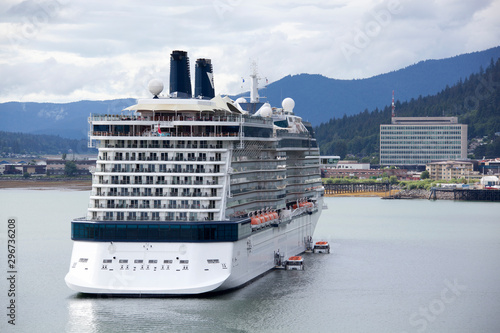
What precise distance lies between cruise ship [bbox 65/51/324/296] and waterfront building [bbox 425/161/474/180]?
118 metres

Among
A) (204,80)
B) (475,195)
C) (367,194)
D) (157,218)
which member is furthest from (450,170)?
(157,218)

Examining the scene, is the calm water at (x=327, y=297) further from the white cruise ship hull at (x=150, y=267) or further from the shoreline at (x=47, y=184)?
the shoreline at (x=47, y=184)

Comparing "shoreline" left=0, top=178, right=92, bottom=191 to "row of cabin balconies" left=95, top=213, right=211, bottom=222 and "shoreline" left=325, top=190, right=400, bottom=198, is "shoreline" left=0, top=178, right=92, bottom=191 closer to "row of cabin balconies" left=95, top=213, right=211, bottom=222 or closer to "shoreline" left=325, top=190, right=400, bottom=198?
"shoreline" left=325, top=190, right=400, bottom=198

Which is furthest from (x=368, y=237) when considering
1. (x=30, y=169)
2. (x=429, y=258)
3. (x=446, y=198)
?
(x=30, y=169)

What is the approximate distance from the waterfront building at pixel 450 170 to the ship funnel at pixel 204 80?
116m

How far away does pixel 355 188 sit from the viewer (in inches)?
6102

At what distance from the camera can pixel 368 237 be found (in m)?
67.4

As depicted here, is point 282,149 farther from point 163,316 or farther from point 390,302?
point 163,316

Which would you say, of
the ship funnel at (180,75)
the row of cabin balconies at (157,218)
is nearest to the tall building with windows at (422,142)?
the ship funnel at (180,75)

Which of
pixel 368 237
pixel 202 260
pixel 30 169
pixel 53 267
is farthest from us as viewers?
pixel 30 169

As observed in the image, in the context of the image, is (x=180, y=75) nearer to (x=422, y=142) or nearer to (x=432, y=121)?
(x=422, y=142)

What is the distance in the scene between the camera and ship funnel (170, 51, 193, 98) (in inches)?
1766

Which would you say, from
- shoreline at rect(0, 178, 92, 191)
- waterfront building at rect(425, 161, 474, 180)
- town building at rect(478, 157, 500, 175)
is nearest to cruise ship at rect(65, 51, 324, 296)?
shoreline at rect(0, 178, 92, 191)

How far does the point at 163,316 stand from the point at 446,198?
105 m
